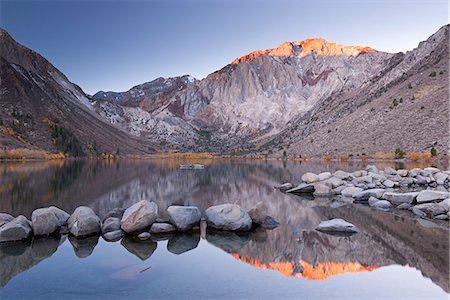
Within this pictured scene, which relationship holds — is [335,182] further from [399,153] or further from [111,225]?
[399,153]

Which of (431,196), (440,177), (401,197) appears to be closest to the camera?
(431,196)

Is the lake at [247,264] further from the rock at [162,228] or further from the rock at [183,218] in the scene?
the rock at [183,218]

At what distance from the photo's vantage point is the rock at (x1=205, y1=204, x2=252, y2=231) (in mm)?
18172

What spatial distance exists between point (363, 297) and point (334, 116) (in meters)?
130

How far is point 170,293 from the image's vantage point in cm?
1032

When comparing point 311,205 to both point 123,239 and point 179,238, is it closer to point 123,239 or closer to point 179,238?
point 179,238

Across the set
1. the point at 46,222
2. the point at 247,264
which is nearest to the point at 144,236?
the point at 46,222

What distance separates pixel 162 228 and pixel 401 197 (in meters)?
16.9

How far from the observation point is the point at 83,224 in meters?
16.7

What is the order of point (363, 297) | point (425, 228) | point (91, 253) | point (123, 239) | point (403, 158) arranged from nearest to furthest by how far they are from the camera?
point (363, 297) → point (91, 253) → point (123, 239) → point (425, 228) → point (403, 158)

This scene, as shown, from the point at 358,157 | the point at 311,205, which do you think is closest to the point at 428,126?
the point at 358,157

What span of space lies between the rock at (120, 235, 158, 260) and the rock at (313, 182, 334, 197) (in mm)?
18665

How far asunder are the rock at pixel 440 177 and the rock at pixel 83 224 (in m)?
31.8

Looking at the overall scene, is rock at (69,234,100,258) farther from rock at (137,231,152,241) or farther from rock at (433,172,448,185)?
rock at (433,172,448,185)
